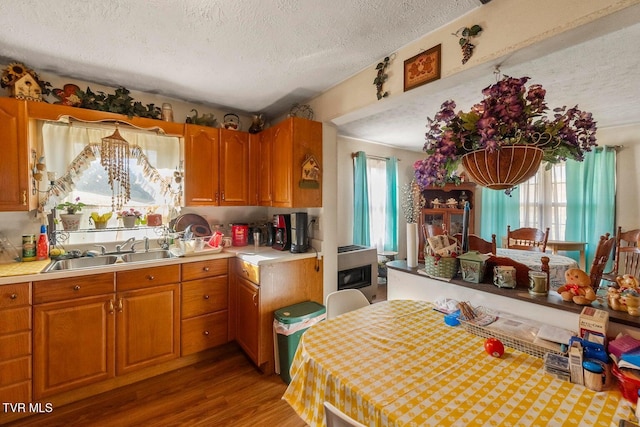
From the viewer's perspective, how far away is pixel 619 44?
67.5 inches

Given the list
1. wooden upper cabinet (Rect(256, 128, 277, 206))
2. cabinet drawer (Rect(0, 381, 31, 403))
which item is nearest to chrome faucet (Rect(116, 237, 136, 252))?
cabinet drawer (Rect(0, 381, 31, 403))

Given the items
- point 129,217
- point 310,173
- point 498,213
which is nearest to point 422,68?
point 310,173

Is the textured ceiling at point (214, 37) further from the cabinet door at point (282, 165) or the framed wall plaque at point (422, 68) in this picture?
the cabinet door at point (282, 165)

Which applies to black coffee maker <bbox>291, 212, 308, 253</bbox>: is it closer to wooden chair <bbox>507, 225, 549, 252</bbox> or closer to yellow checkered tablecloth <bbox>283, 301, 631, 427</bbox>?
yellow checkered tablecloth <bbox>283, 301, 631, 427</bbox>

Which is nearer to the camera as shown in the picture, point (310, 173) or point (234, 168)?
point (310, 173)

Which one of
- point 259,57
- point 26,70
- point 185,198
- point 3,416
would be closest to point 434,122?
point 259,57

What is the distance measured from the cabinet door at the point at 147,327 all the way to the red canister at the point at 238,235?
0.77 metres

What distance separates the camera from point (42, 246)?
6.92 feet

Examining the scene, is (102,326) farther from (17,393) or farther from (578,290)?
(578,290)

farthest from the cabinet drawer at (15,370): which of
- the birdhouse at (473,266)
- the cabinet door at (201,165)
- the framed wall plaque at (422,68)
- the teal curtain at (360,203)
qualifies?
the teal curtain at (360,203)

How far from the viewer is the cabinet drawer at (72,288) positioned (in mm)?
1755

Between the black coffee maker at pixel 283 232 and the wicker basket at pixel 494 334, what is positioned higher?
the black coffee maker at pixel 283 232

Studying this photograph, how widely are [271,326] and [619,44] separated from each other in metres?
2.99

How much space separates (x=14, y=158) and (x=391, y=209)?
4.13 metres
